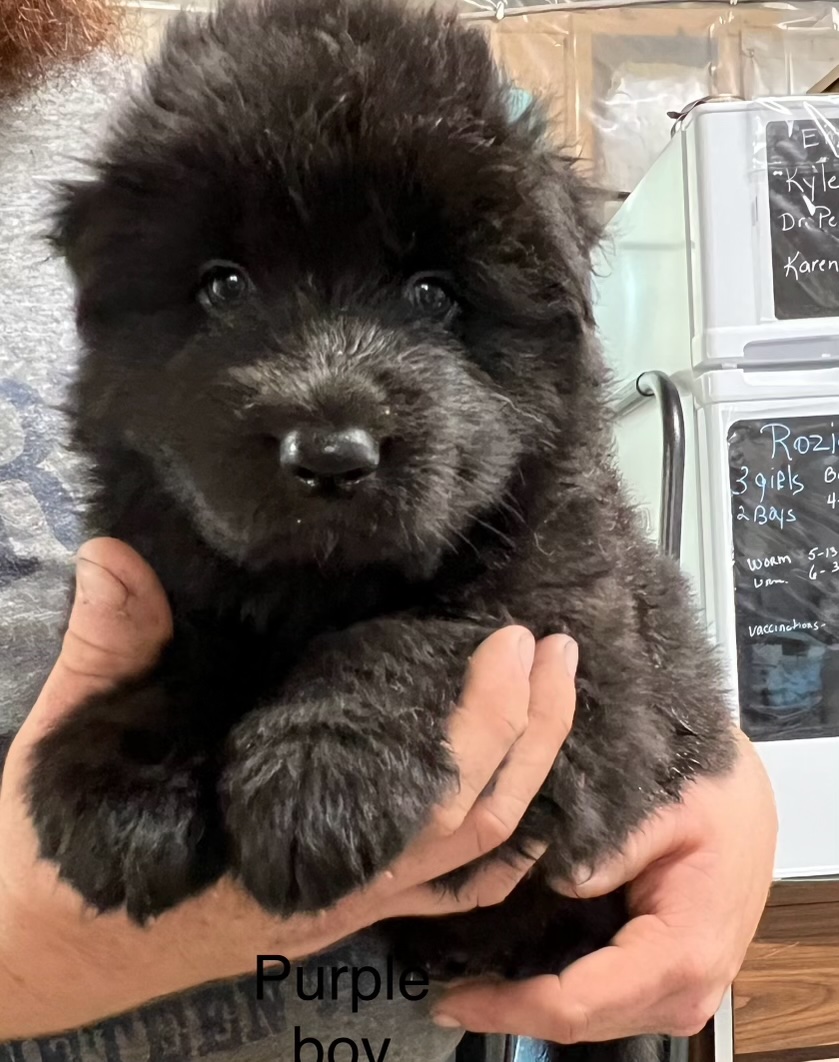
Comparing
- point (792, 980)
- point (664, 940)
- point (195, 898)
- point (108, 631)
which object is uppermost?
point (108, 631)

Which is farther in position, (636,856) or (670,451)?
(670,451)

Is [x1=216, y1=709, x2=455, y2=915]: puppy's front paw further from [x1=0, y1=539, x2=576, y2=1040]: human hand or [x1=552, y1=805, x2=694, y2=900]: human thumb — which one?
[x1=552, y1=805, x2=694, y2=900]: human thumb

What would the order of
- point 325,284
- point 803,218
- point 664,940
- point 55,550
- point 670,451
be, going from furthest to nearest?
point 803,218, point 670,451, point 55,550, point 664,940, point 325,284

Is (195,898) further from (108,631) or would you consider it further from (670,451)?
(670,451)

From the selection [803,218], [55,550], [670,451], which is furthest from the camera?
[803,218]

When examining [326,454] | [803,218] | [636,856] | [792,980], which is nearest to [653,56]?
[803,218]

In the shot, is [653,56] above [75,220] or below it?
above

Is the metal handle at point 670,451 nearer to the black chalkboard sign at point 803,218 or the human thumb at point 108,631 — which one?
the black chalkboard sign at point 803,218
